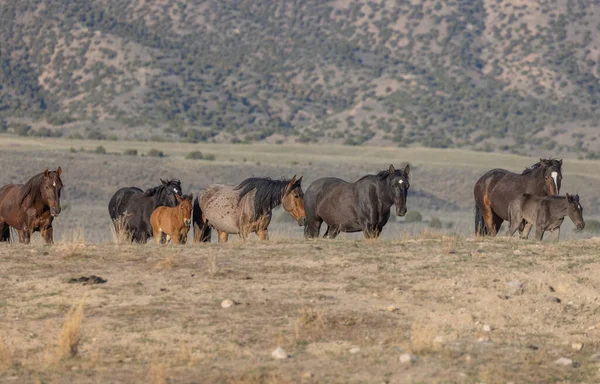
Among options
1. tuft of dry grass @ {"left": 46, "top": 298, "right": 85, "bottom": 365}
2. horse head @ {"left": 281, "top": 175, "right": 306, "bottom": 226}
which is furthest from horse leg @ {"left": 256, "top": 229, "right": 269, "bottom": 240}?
tuft of dry grass @ {"left": 46, "top": 298, "right": 85, "bottom": 365}

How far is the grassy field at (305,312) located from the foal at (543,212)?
1516 mm

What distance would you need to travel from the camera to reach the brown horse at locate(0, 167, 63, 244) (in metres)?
19.2

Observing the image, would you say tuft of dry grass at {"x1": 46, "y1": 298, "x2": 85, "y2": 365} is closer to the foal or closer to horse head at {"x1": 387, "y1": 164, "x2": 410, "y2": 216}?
horse head at {"x1": 387, "y1": 164, "x2": 410, "y2": 216}

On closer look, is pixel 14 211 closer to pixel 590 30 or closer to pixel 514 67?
pixel 514 67

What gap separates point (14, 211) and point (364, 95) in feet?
268

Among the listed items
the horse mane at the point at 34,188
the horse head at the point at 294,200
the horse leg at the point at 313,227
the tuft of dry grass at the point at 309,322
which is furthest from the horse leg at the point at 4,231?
the tuft of dry grass at the point at 309,322

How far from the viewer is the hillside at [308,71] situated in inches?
3642

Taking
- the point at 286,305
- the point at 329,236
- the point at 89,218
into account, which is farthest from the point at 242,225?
the point at 89,218

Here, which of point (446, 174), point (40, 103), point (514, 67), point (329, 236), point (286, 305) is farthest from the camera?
point (514, 67)

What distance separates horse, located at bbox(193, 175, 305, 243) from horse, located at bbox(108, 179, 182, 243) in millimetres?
673

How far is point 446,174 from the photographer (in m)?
61.9

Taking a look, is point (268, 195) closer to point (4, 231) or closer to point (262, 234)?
point (262, 234)

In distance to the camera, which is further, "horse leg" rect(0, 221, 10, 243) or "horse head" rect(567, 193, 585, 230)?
"horse head" rect(567, 193, 585, 230)

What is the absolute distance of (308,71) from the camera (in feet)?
345
